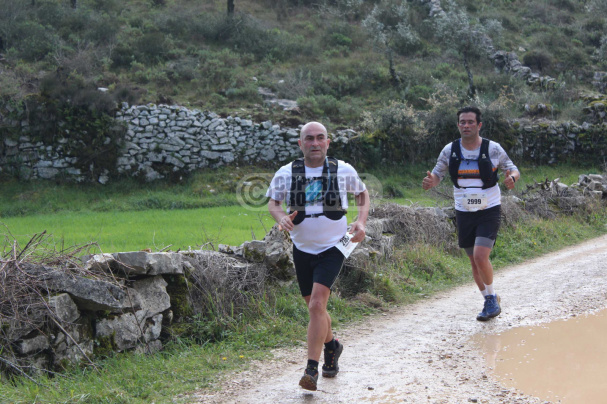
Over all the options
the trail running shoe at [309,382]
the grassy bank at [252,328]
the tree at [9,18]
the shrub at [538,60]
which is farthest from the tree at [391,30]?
the trail running shoe at [309,382]

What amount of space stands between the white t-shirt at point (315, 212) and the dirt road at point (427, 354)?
3.79 ft

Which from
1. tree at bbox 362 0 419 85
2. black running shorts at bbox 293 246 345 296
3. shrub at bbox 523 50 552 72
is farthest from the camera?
shrub at bbox 523 50 552 72

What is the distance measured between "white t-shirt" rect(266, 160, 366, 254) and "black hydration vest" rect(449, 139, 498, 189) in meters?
1.99

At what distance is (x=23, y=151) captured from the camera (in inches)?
728

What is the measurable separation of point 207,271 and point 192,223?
7.25 m

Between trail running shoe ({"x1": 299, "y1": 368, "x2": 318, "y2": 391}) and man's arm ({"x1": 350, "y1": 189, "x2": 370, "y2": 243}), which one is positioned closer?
trail running shoe ({"x1": 299, "y1": 368, "x2": 318, "y2": 391})

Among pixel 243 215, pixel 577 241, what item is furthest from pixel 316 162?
pixel 243 215

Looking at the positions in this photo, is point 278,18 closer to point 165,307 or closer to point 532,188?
point 532,188

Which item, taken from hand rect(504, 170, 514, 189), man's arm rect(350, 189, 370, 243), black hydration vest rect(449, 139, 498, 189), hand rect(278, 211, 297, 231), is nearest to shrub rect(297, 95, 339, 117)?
black hydration vest rect(449, 139, 498, 189)

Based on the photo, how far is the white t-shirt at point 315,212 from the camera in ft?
15.4

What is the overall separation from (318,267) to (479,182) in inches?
100

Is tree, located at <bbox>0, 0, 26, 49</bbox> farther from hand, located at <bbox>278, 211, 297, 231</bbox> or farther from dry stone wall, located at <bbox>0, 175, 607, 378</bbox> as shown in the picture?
hand, located at <bbox>278, 211, 297, 231</bbox>

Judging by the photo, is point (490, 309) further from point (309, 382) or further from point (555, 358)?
point (309, 382)

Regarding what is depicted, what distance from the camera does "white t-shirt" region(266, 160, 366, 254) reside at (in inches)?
185
